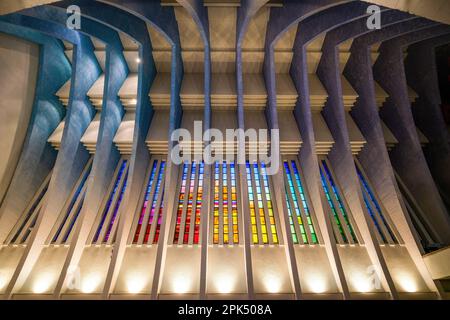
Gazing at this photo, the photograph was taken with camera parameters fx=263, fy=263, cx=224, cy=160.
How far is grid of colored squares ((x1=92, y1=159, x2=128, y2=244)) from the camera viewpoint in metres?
8.58

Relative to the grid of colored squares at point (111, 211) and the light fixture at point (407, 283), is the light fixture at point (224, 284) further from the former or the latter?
the light fixture at point (407, 283)

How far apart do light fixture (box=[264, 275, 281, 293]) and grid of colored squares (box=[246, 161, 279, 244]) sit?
1097 mm

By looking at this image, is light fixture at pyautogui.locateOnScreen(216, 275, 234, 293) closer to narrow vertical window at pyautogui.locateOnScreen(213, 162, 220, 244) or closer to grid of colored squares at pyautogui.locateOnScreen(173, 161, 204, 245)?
narrow vertical window at pyautogui.locateOnScreen(213, 162, 220, 244)

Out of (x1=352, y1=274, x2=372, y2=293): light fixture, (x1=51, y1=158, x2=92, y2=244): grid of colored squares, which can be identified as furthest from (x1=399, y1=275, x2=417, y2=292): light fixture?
(x1=51, y1=158, x2=92, y2=244): grid of colored squares

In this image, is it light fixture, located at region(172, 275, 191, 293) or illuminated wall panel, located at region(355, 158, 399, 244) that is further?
illuminated wall panel, located at region(355, 158, 399, 244)

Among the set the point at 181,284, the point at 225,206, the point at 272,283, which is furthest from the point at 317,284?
the point at 181,284

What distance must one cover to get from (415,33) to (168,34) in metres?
8.79

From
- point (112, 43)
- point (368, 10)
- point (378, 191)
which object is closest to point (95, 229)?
point (112, 43)

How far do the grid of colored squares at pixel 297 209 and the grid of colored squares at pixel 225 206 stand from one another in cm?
191

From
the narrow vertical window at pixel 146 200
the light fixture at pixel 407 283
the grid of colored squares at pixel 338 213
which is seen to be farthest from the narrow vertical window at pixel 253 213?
the light fixture at pixel 407 283

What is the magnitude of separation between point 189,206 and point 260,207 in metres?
2.51

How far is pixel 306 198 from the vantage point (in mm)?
9375

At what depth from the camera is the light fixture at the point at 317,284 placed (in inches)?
290
